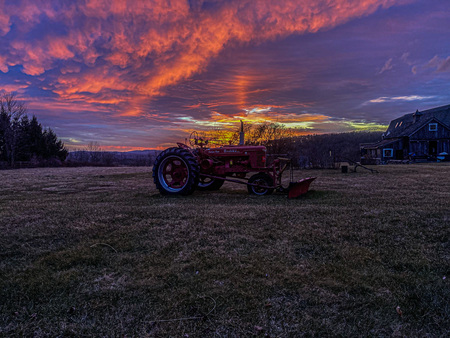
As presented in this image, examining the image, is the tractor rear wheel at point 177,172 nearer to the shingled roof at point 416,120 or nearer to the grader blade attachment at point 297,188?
the grader blade attachment at point 297,188

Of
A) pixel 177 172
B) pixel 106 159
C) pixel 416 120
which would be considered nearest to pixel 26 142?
pixel 106 159

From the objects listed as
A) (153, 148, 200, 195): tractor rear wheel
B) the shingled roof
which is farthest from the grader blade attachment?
the shingled roof

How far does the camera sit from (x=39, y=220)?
5.22 metres

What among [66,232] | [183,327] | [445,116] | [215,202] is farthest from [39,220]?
[445,116]

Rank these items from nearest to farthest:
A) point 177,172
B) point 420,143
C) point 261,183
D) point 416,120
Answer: point 261,183 < point 177,172 < point 420,143 < point 416,120

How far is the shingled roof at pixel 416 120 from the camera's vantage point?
3231 centimetres

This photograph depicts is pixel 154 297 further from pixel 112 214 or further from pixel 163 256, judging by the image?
pixel 112 214

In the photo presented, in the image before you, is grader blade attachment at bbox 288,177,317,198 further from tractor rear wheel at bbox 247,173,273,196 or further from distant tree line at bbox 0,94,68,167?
distant tree line at bbox 0,94,68,167

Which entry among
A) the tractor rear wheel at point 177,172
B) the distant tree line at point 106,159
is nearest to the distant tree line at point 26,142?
the distant tree line at point 106,159

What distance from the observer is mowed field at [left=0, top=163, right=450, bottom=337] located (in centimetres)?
215

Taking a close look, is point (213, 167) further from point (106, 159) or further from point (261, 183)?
point (106, 159)

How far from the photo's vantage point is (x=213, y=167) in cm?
870

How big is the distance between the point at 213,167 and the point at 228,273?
590 centimetres

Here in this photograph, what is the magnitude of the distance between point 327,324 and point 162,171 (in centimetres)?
708
